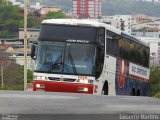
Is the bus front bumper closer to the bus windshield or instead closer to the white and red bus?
the white and red bus

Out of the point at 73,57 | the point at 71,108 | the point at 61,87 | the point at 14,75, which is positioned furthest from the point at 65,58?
the point at 14,75

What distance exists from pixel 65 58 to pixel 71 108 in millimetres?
13800

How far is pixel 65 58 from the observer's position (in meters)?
18.9

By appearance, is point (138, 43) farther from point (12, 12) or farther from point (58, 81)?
point (12, 12)

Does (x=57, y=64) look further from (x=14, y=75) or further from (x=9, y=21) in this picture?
(x=9, y=21)

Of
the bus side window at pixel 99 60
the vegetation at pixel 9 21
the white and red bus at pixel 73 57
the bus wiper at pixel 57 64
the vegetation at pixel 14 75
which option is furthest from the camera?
the vegetation at pixel 9 21

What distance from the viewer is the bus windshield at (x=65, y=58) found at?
1891 centimetres

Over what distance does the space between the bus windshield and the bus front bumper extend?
0.38 meters

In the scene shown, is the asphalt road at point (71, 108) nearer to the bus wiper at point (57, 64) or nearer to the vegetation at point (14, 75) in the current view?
the bus wiper at point (57, 64)

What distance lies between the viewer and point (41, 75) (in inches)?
757

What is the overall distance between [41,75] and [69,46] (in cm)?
118

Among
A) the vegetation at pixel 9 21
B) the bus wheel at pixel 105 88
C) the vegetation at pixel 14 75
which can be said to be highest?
the bus wheel at pixel 105 88

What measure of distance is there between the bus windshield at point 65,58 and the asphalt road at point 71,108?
1315 cm

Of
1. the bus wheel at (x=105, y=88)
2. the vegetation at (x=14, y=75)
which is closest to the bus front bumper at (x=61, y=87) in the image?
the bus wheel at (x=105, y=88)
